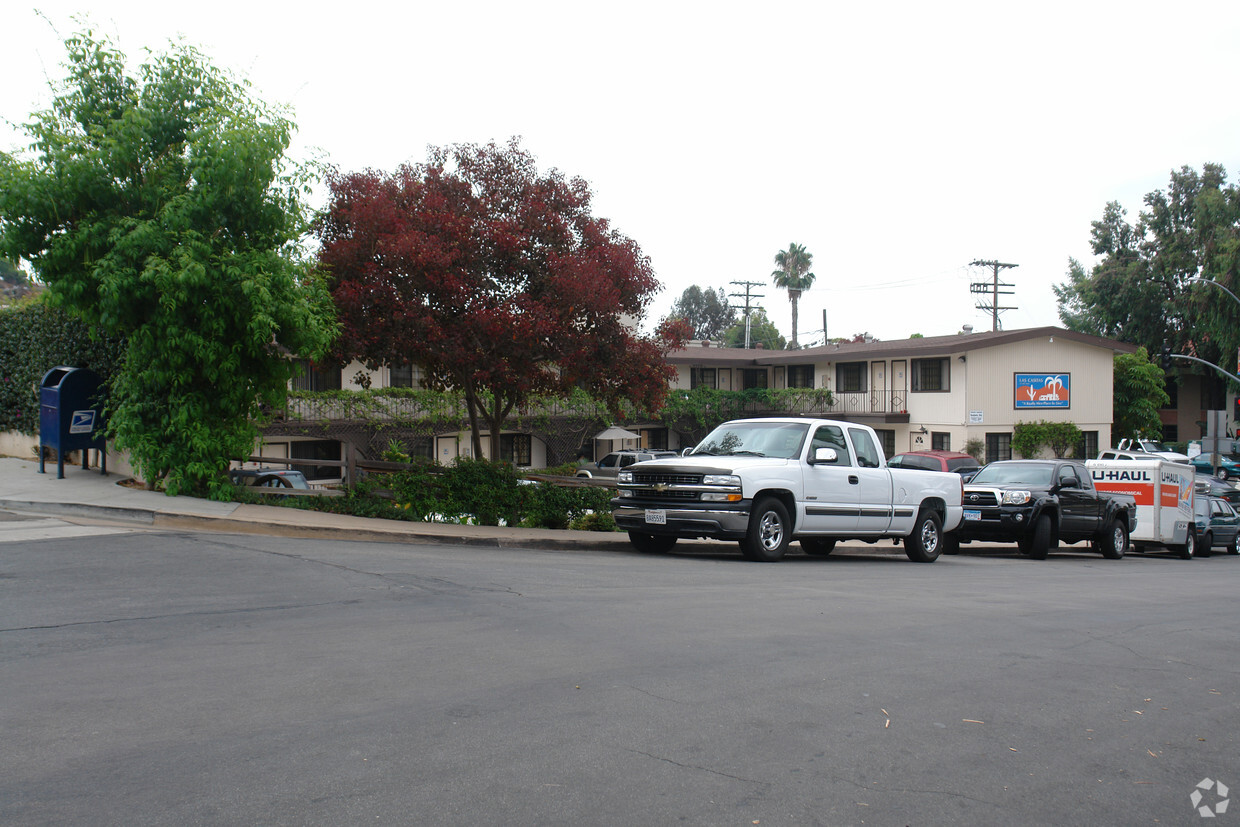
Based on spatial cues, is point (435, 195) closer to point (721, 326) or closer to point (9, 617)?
point (9, 617)

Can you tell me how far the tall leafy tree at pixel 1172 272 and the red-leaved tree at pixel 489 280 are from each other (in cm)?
5071

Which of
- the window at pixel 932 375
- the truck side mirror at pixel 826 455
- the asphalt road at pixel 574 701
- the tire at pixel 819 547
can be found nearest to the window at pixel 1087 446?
the window at pixel 932 375

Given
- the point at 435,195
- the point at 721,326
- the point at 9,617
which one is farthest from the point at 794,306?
the point at 9,617

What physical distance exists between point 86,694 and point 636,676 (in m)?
3.17

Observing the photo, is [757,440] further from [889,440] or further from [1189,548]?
[889,440]

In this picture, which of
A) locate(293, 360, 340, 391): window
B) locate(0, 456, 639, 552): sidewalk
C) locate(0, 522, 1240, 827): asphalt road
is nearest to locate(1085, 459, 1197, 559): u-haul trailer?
locate(0, 522, 1240, 827): asphalt road

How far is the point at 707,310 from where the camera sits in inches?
4466

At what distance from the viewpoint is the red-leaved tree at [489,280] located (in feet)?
47.3

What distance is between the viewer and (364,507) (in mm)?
14945

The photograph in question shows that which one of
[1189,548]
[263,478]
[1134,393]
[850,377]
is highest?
[850,377]

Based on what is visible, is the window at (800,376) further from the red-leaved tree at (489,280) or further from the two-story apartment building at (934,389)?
the red-leaved tree at (489,280)

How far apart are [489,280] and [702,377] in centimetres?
3356

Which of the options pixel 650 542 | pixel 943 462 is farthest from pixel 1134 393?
pixel 650 542

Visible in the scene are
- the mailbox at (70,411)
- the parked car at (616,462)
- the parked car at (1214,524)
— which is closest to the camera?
the mailbox at (70,411)
